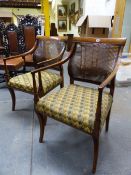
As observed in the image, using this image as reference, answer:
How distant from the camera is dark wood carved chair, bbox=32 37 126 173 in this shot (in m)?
1.01

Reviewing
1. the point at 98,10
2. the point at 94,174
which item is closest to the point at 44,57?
the point at 94,174

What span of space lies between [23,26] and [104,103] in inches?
98.0

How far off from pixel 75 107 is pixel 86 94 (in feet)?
0.77

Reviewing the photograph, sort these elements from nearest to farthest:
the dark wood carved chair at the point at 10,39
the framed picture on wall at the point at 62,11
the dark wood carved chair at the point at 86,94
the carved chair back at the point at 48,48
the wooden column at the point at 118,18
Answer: the dark wood carved chair at the point at 86,94 < the carved chair back at the point at 48,48 < the wooden column at the point at 118,18 < the dark wood carved chair at the point at 10,39 < the framed picture on wall at the point at 62,11

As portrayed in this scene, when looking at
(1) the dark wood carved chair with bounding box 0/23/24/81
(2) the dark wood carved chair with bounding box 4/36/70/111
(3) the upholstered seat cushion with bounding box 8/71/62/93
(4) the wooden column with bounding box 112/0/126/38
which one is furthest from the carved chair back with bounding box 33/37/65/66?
(4) the wooden column with bounding box 112/0/126/38

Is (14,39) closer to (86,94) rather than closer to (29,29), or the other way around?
(29,29)

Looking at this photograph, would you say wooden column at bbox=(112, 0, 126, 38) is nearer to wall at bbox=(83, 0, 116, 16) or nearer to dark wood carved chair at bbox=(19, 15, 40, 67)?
wall at bbox=(83, 0, 116, 16)

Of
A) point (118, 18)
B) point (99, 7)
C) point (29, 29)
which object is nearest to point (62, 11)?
point (99, 7)

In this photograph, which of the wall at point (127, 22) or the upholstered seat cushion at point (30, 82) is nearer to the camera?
the upholstered seat cushion at point (30, 82)

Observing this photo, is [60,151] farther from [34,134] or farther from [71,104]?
[71,104]

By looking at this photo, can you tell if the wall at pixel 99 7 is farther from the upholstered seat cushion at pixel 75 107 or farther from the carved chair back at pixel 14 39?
the upholstered seat cushion at pixel 75 107

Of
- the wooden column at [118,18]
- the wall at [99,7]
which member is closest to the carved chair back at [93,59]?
the wooden column at [118,18]

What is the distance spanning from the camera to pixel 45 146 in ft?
4.49

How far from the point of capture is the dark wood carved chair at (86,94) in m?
1.01
